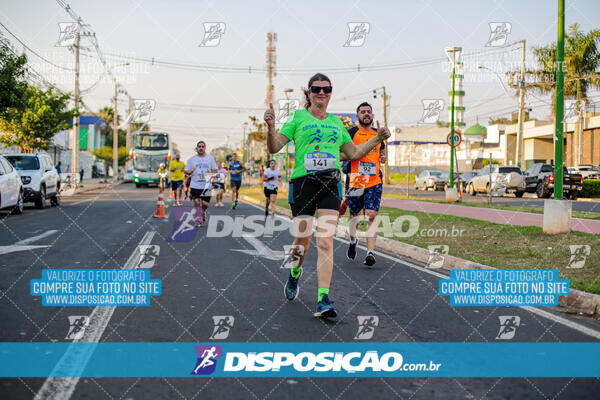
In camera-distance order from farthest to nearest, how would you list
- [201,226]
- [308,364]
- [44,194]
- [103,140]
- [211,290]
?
[103,140] → [44,194] → [201,226] → [211,290] → [308,364]

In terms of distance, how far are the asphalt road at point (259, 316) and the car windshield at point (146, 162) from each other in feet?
123

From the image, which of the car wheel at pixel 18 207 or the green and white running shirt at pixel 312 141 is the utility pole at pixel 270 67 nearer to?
the car wheel at pixel 18 207

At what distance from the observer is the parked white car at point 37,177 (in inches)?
756

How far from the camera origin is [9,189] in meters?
16.1

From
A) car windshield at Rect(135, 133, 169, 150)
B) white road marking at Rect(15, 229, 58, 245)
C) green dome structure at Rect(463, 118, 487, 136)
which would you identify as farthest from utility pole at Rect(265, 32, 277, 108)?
green dome structure at Rect(463, 118, 487, 136)

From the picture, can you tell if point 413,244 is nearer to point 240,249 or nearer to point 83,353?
point 240,249

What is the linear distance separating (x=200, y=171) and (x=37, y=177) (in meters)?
9.38

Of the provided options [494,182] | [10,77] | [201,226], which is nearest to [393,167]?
[494,182]

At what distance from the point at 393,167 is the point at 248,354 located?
79.9 meters

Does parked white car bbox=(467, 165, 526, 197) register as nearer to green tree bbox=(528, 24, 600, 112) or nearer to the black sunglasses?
green tree bbox=(528, 24, 600, 112)

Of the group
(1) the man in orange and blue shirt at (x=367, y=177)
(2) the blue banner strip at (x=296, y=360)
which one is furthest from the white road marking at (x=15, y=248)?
(2) the blue banner strip at (x=296, y=360)

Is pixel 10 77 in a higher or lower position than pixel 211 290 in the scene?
higher

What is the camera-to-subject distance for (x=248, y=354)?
13.1 ft

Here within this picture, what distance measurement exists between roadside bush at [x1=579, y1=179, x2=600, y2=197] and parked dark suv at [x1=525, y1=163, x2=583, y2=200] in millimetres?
899
